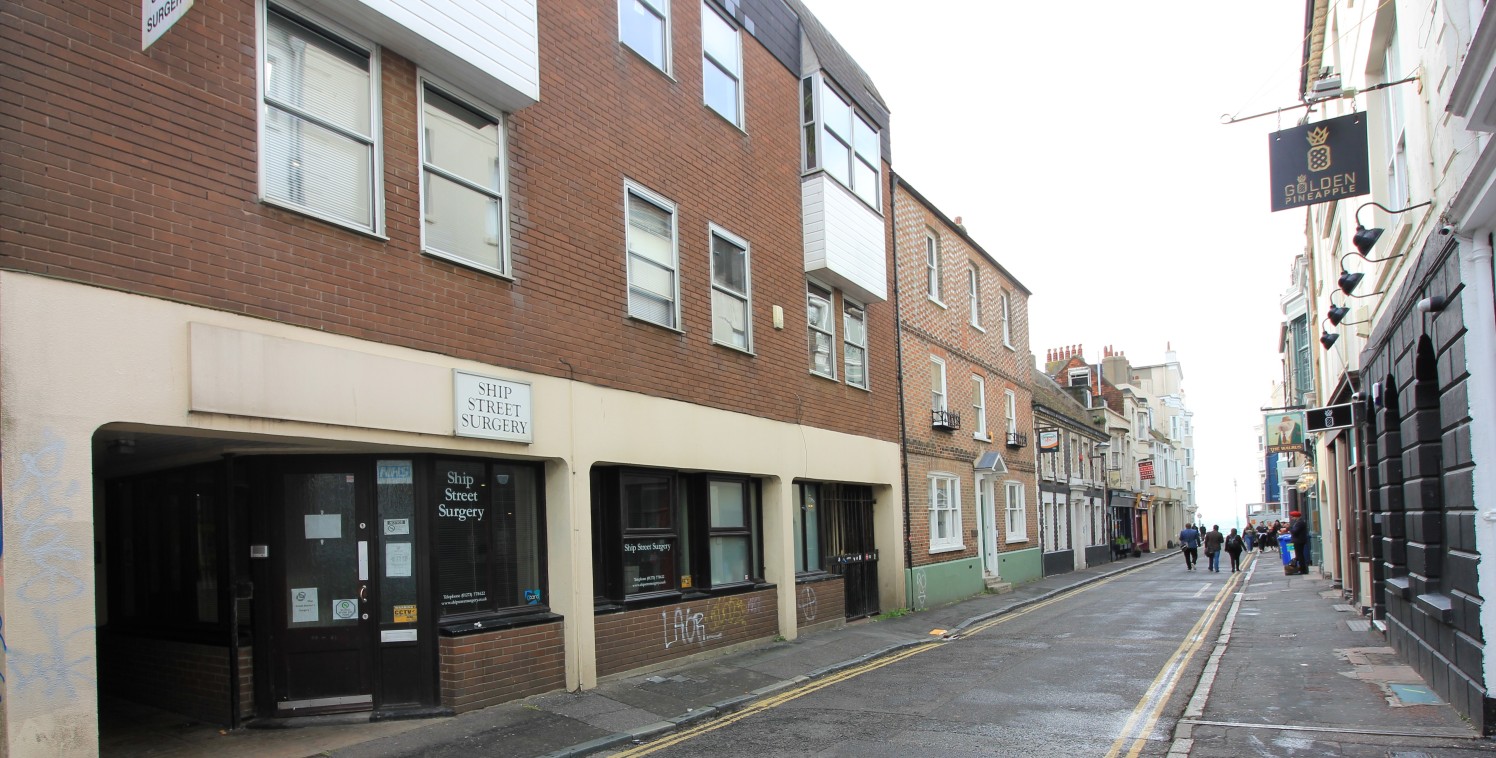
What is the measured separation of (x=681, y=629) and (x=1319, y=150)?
9.00 metres

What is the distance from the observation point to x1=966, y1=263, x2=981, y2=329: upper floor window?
25.7 m

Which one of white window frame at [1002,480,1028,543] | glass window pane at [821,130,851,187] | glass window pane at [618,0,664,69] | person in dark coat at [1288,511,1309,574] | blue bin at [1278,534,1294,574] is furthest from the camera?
blue bin at [1278,534,1294,574]

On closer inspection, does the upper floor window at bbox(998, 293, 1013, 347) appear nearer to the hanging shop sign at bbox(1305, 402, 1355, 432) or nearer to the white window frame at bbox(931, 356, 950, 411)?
the white window frame at bbox(931, 356, 950, 411)

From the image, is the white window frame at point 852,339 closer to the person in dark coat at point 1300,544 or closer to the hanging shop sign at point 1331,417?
the hanging shop sign at point 1331,417

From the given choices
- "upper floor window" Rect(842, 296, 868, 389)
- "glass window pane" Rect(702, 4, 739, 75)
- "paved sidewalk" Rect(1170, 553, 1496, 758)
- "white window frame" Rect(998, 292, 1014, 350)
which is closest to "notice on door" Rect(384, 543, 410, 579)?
"paved sidewalk" Rect(1170, 553, 1496, 758)

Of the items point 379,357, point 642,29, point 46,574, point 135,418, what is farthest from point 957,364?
point 46,574

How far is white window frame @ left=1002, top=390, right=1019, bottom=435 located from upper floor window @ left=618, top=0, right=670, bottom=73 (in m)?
17.0

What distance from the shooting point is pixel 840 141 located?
18.1 metres

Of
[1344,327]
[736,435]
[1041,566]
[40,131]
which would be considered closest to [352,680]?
[40,131]

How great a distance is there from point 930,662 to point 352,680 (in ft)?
25.4

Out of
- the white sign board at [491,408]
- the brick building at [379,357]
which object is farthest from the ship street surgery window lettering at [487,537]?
the white sign board at [491,408]

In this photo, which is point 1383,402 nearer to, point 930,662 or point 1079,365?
point 930,662

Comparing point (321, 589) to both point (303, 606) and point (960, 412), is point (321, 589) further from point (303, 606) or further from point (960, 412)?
point (960, 412)

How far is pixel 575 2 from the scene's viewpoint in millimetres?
11461
